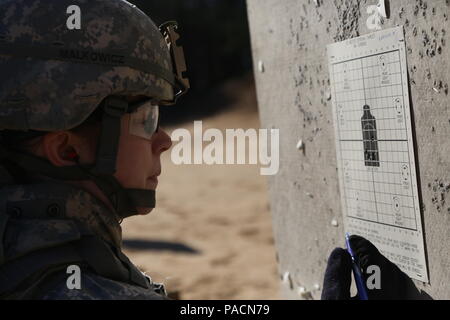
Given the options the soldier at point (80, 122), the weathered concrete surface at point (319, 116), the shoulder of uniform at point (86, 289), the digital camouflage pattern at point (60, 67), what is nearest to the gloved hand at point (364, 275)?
the weathered concrete surface at point (319, 116)

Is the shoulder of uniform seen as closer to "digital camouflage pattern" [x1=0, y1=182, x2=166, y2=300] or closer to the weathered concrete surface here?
"digital camouflage pattern" [x1=0, y1=182, x2=166, y2=300]

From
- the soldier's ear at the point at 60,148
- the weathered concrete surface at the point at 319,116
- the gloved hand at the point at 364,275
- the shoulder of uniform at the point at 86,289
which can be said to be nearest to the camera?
the shoulder of uniform at the point at 86,289

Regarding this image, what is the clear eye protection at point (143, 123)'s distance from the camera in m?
1.88

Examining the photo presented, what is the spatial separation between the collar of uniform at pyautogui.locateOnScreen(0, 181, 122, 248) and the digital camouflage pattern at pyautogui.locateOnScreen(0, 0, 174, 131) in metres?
0.19

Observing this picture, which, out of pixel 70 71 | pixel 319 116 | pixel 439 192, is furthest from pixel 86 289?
pixel 319 116

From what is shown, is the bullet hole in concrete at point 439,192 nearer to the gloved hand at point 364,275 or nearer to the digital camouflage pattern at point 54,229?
the gloved hand at point 364,275

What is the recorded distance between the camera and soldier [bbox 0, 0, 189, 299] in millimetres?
1707

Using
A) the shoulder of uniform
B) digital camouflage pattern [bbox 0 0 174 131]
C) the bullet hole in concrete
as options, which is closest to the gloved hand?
the bullet hole in concrete

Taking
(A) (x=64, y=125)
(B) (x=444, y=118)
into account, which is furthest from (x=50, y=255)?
(B) (x=444, y=118)

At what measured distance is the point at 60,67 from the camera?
183 centimetres

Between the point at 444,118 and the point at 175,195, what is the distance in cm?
818

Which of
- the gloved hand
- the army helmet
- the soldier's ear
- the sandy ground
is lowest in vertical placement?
the sandy ground

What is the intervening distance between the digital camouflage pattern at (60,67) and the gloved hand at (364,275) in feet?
2.71
